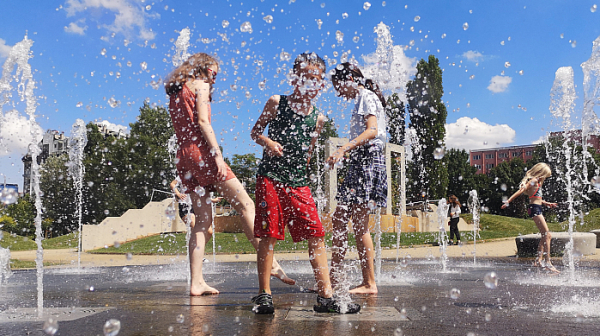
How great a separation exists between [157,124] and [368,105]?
137 feet

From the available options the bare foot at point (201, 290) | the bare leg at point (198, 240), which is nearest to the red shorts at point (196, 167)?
the bare leg at point (198, 240)

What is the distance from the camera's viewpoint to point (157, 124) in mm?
43062

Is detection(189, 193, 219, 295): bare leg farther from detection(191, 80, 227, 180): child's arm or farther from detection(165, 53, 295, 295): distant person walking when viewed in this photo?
detection(191, 80, 227, 180): child's arm

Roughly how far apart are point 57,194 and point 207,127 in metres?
49.8

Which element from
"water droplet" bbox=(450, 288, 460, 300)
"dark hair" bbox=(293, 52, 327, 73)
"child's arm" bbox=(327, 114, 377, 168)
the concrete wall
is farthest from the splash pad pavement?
the concrete wall

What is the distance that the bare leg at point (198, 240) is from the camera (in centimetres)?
371

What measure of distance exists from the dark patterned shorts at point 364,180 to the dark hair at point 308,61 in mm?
790

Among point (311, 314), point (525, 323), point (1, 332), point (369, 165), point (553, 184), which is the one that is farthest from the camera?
point (553, 184)

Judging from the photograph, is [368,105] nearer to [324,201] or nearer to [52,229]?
[324,201]

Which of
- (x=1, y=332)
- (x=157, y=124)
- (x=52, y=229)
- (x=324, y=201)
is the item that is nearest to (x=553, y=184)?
(x=324, y=201)

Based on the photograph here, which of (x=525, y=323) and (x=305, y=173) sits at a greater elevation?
(x=305, y=173)

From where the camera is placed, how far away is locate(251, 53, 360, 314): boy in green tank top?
10.2 feet

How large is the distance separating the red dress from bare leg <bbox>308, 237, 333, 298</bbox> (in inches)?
34.2

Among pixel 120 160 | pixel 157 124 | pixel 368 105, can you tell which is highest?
pixel 157 124
